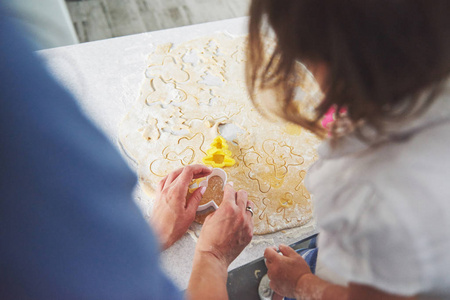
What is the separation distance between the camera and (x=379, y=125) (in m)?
0.38

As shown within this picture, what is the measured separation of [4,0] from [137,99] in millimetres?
811

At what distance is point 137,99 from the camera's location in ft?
3.50

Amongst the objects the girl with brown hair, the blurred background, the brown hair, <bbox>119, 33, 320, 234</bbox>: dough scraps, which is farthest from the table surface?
the blurred background

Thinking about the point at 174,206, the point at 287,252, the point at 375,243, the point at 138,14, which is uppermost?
the point at 138,14

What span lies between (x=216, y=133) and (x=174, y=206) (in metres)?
0.30

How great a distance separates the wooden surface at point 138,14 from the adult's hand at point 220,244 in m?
1.86

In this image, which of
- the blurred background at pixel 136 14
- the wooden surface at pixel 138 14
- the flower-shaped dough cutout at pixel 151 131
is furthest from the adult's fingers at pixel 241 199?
the wooden surface at pixel 138 14

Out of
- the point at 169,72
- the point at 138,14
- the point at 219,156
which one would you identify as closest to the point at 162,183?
the point at 219,156

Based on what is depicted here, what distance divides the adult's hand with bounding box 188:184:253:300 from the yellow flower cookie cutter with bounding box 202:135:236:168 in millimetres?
96

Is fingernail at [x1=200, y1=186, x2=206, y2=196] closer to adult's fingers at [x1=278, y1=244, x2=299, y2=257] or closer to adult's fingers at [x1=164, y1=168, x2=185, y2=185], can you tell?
adult's fingers at [x1=164, y1=168, x2=185, y2=185]

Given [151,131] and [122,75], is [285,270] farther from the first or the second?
[122,75]

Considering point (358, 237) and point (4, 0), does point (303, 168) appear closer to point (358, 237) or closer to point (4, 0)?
point (358, 237)

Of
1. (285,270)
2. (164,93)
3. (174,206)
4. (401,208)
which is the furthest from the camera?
(164,93)

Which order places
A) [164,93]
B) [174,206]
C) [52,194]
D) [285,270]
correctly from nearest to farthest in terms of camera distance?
[52,194], [285,270], [174,206], [164,93]
